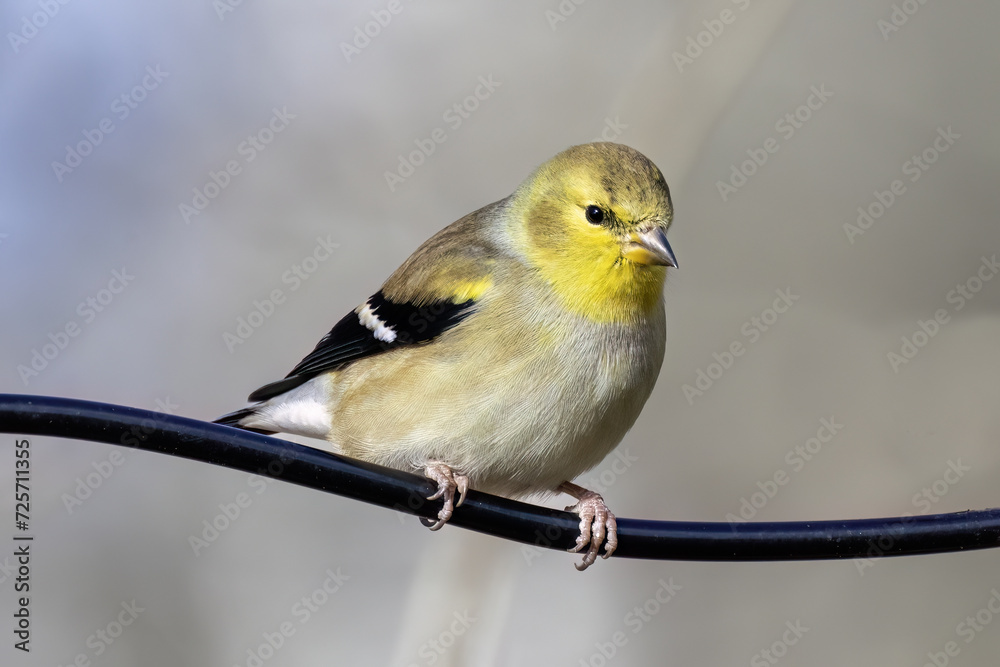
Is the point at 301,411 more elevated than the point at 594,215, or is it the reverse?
the point at 594,215

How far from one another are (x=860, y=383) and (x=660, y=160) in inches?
70.6

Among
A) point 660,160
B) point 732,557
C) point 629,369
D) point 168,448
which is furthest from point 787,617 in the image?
point 168,448

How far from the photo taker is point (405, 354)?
3.16m

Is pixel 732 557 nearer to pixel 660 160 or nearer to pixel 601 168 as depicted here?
pixel 601 168

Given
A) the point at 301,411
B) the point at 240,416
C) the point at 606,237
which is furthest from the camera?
the point at 240,416

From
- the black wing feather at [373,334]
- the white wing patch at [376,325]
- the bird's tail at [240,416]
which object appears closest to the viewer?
the black wing feather at [373,334]

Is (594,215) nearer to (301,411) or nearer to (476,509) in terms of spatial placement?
(476,509)

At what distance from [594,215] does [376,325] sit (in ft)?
2.93
